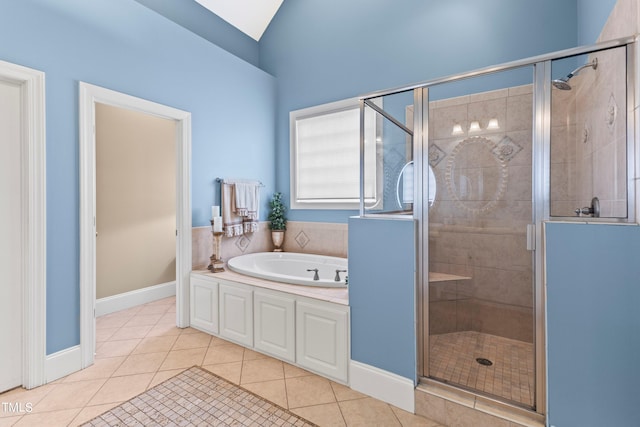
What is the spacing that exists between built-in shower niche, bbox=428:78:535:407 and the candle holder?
2.00 m

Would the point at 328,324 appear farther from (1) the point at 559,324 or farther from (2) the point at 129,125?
(2) the point at 129,125

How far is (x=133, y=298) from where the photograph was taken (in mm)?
3559

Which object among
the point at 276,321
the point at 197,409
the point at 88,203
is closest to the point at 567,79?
the point at 276,321

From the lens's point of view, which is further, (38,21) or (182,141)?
(182,141)

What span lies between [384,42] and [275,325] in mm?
3016

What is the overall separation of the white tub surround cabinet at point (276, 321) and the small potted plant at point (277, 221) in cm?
115

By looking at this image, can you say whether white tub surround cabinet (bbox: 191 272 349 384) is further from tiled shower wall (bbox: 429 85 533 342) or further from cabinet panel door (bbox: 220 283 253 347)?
tiled shower wall (bbox: 429 85 533 342)

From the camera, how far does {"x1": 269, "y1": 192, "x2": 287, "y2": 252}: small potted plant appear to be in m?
3.85

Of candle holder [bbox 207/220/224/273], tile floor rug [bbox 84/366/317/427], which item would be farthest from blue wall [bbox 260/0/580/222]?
tile floor rug [bbox 84/366/317/427]

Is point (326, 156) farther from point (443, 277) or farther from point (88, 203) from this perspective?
point (88, 203)

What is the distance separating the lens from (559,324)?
1.36 metres

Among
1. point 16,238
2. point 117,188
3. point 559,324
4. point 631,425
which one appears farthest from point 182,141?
point 631,425

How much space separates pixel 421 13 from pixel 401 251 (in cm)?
259

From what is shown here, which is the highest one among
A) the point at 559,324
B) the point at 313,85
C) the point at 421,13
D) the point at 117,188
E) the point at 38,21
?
the point at 421,13
